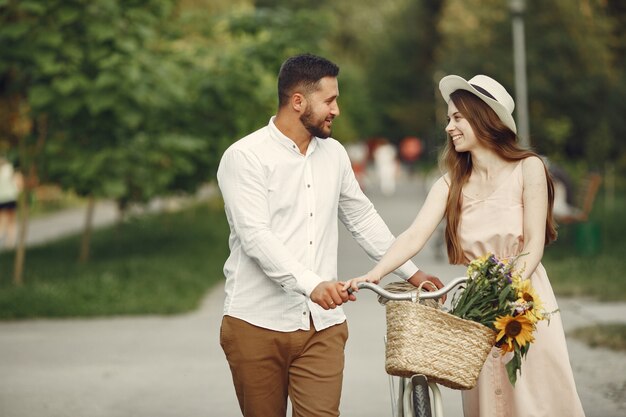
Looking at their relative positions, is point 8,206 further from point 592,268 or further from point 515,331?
point 515,331

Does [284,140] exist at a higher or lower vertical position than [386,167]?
lower

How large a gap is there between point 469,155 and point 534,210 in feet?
1.33

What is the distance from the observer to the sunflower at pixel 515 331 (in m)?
4.21

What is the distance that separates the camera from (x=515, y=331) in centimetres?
424

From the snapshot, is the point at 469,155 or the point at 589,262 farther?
the point at 589,262

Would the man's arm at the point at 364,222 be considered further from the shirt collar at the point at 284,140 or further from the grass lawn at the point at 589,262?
the grass lawn at the point at 589,262

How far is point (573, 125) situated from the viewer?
154ft

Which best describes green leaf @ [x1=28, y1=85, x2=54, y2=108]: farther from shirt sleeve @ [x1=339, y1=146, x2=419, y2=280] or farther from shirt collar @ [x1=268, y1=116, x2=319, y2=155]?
shirt collar @ [x1=268, y1=116, x2=319, y2=155]

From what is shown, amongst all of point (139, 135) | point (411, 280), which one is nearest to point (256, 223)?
point (411, 280)

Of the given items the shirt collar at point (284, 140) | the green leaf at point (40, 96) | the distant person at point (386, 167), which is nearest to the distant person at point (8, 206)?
the green leaf at point (40, 96)

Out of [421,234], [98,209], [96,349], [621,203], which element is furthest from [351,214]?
[98,209]

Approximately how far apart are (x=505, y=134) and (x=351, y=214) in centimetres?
74

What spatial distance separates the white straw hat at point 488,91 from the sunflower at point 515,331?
3.01 ft

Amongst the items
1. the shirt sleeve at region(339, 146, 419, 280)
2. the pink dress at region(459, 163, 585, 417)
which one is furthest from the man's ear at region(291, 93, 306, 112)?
the pink dress at region(459, 163, 585, 417)
